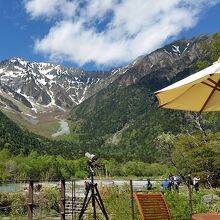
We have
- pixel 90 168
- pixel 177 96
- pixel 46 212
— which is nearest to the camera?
pixel 177 96

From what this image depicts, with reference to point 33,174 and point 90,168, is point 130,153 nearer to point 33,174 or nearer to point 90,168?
point 33,174

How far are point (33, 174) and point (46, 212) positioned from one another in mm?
77788

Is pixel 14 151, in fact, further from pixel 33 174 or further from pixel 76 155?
pixel 33 174

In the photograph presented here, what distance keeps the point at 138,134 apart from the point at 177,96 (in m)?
168

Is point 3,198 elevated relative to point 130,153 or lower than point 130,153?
lower

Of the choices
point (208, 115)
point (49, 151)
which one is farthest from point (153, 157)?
point (208, 115)

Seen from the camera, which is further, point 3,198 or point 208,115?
point 208,115

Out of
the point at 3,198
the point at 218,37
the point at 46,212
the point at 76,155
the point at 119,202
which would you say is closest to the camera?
the point at 119,202

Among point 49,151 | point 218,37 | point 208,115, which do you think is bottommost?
point 208,115

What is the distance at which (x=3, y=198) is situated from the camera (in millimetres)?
19844

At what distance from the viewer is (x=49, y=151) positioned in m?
153

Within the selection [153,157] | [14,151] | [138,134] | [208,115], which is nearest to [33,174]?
[14,151]

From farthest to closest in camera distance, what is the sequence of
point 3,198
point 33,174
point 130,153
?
point 130,153
point 33,174
point 3,198

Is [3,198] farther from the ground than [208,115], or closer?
closer
